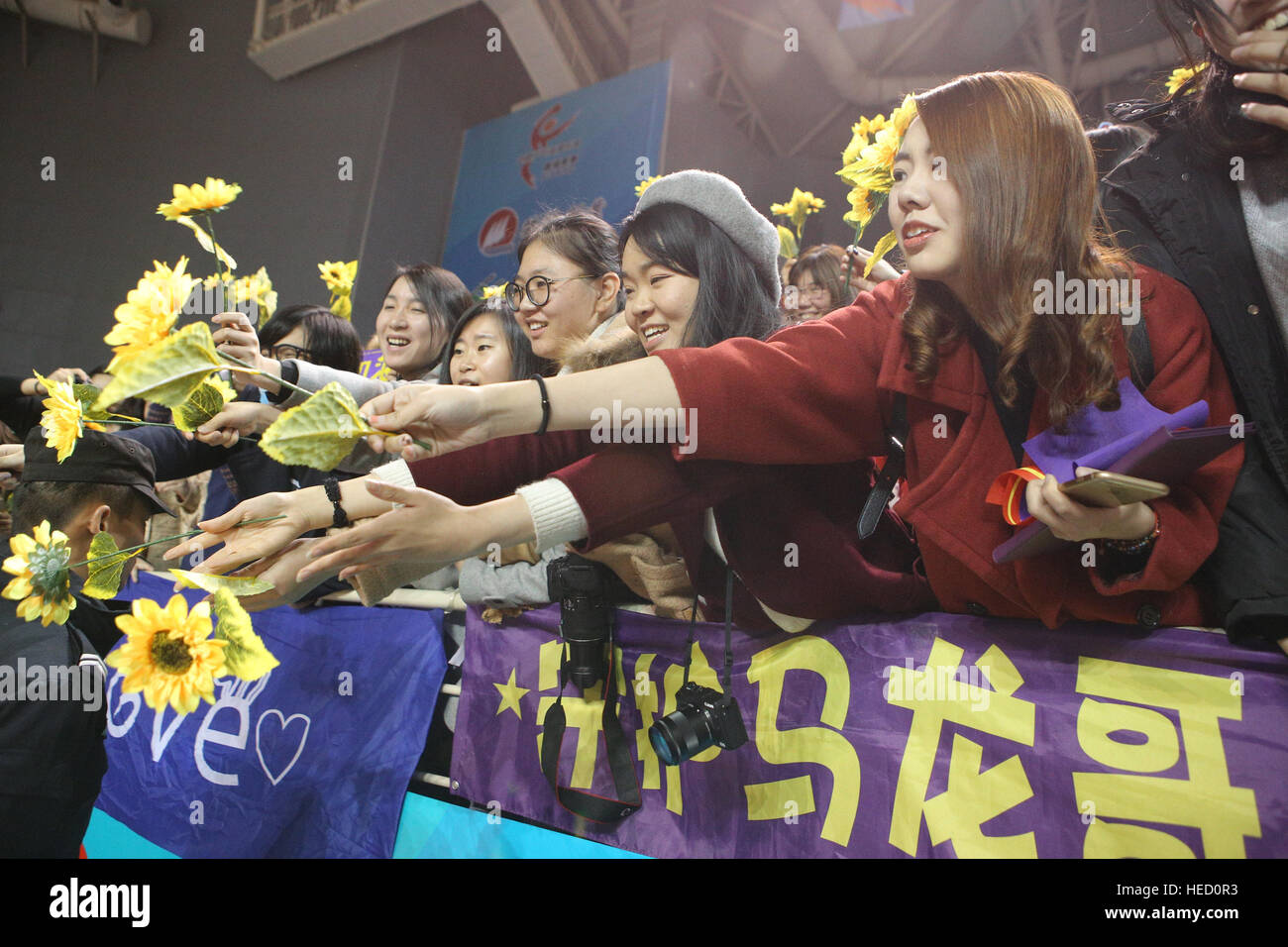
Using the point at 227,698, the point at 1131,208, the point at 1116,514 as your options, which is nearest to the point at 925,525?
the point at 1116,514

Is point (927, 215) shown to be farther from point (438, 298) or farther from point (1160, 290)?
point (438, 298)

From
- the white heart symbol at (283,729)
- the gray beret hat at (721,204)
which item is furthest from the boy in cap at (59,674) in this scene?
the gray beret hat at (721,204)

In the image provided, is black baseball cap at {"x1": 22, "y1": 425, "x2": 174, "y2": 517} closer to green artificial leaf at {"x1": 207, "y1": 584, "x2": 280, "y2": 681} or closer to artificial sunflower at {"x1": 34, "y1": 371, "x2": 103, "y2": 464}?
artificial sunflower at {"x1": 34, "y1": 371, "x2": 103, "y2": 464}

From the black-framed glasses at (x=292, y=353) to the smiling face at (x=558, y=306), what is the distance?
2.75 feet

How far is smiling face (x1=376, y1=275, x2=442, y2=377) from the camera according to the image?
7.18ft

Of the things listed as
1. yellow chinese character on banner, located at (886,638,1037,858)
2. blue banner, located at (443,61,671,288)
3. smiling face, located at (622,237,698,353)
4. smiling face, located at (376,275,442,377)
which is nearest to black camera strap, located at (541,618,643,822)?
yellow chinese character on banner, located at (886,638,1037,858)

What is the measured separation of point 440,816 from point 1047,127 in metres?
1.65

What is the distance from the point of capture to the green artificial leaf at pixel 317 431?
750 mm

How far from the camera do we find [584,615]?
147 centimetres

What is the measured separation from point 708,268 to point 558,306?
51 cm

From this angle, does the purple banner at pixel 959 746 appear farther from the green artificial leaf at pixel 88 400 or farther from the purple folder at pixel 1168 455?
the green artificial leaf at pixel 88 400

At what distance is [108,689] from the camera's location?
91.7 inches

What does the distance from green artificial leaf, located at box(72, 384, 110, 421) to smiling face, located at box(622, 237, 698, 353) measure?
0.74 meters
